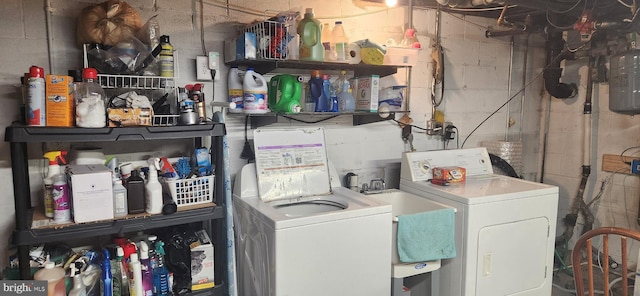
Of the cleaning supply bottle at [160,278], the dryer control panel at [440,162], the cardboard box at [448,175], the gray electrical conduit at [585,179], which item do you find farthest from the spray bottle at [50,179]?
the gray electrical conduit at [585,179]

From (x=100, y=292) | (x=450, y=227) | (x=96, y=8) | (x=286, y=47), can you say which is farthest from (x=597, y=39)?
(x=100, y=292)

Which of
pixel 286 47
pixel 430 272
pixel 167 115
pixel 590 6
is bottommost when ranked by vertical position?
pixel 430 272

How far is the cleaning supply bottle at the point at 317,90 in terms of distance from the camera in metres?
2.43

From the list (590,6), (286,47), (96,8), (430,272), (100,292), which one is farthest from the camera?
(590,6)

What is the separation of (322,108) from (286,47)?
0.43 m

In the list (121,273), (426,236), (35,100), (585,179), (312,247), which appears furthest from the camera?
(585,179)

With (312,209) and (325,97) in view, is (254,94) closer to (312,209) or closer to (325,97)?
(325,97)

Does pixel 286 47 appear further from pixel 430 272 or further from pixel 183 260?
pixel 430 272

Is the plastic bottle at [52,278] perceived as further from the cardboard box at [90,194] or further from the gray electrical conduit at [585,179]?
the gray electrical conduit at [585,179]

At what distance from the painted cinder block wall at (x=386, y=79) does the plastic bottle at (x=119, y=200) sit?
53 centimetres

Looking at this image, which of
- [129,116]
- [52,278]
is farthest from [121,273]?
[129,116]

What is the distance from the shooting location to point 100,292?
68.4 inches

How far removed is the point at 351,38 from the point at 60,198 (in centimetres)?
185

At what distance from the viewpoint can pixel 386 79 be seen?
9.41 feet
